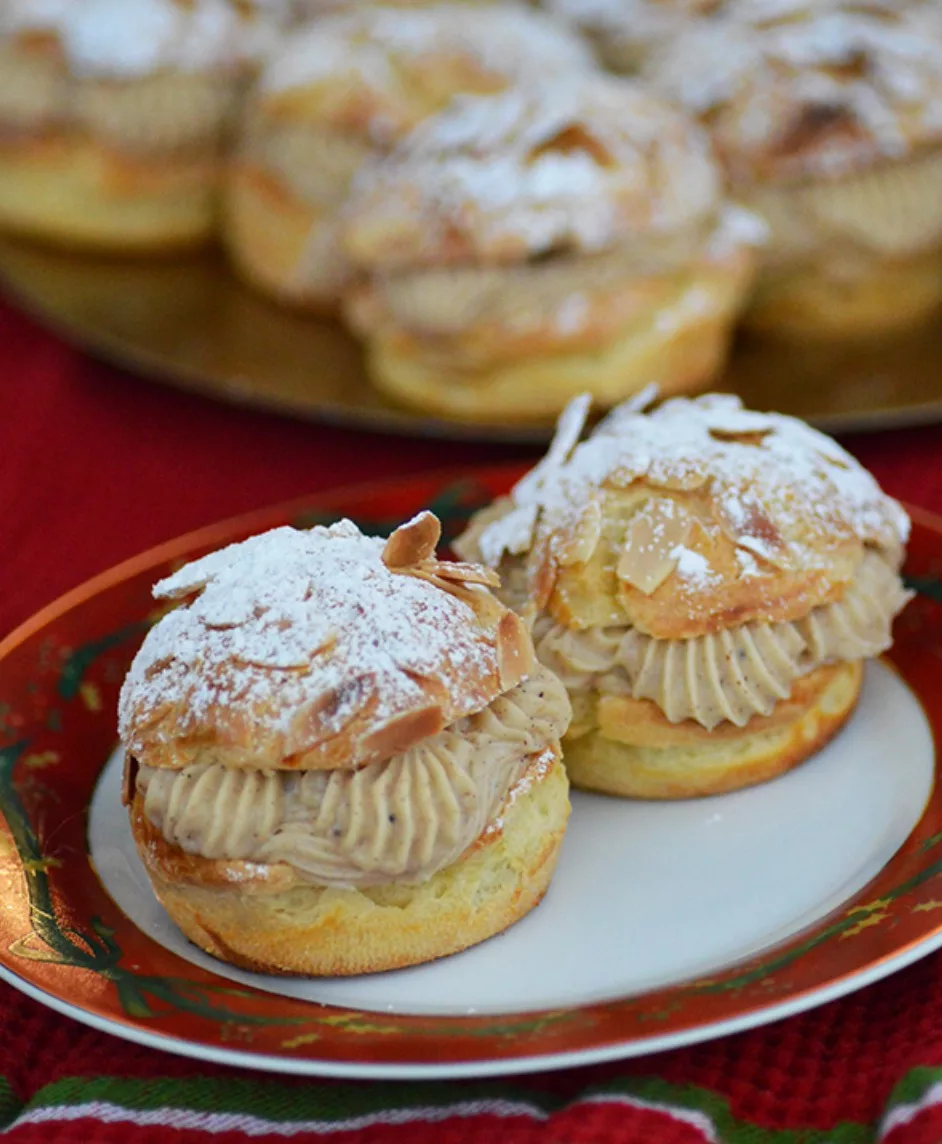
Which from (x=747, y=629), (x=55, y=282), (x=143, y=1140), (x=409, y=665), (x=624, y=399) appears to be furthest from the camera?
A: (x=55, y=282)

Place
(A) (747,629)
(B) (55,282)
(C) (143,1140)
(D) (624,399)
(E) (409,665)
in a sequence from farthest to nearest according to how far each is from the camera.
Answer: (B) (55,282) < (D) (624,399) < (A) (747,629) < (E) (409,665) < (C) (143,1140)

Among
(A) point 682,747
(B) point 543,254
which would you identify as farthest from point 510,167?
(A) point 682,747

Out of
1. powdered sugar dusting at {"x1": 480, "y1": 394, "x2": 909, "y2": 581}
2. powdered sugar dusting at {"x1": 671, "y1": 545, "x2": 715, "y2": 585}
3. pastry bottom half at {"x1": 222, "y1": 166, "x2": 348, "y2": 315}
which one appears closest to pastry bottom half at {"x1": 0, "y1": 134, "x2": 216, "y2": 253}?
pastry bottom half at {"x1": 222, "y1": 166, "x2": 348, "y2": 315}

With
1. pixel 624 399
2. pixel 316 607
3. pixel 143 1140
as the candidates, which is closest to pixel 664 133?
pixel 624 399

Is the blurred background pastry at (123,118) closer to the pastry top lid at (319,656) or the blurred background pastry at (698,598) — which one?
the blurred background pastry at (698,598)

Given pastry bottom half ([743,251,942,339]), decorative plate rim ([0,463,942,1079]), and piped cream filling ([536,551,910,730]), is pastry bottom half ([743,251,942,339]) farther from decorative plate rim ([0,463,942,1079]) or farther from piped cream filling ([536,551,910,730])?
decorative plate rim ([0,463,942,1079])

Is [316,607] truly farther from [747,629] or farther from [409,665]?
[747,629]
